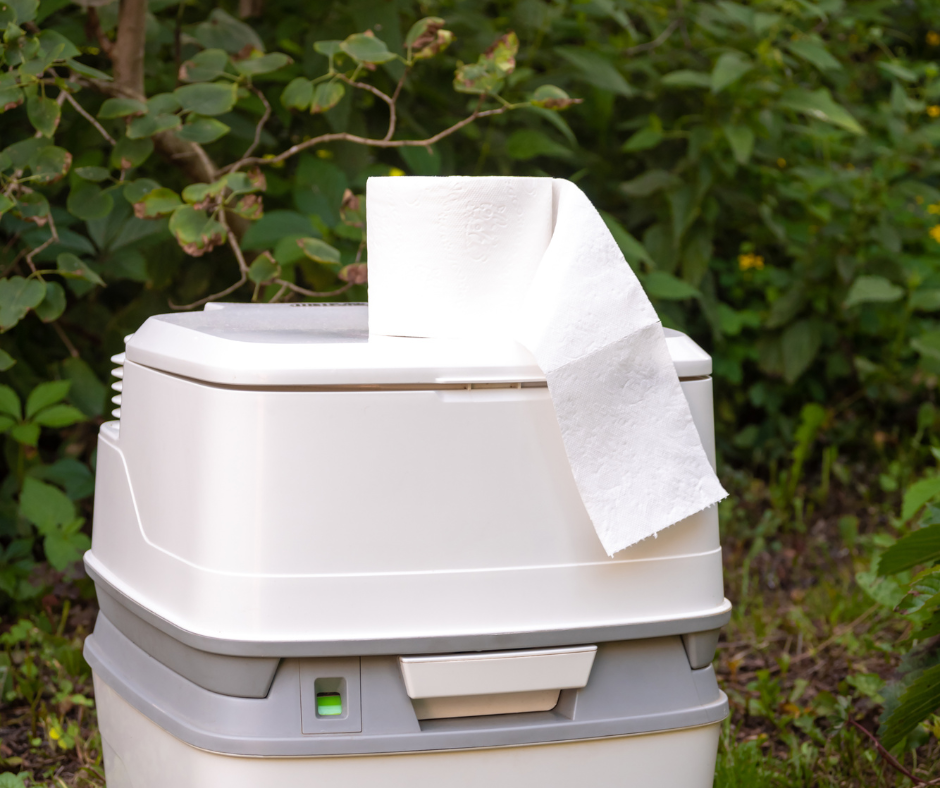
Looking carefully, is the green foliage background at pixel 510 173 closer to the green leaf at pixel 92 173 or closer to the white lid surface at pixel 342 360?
the green leaf at pixel 92 173

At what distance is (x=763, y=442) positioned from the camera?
8.41 feet

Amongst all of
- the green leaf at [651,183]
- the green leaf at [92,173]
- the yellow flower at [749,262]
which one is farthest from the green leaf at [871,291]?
the green leaf at [92,173]

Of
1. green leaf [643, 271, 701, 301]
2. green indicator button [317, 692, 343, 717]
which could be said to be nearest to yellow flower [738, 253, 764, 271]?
green leaf [643, 271, 701, 301]

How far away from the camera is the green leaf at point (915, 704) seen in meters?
1.02

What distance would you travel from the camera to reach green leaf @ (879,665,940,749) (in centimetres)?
102

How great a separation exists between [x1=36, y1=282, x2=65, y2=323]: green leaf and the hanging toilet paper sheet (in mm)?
699

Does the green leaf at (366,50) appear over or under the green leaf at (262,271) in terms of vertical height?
over

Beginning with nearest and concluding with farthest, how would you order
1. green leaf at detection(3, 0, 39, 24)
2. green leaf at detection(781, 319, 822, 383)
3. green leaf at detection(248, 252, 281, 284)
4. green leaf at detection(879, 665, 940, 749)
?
green leaf at detection(879, 665, 940, 749) → green leaf at detection(3, 0, 39, 24) → green leaf at detection(248, 252, 281, 284) → green leaf at detection(781, 319, 822, 383)

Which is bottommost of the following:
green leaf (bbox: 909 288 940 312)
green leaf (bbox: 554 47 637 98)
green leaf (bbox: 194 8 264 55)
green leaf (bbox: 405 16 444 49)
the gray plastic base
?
green leaf (bbox: 909 288 940 312)

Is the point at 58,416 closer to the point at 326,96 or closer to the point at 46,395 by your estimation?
the point at 46,395

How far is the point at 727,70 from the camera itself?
6.39 ft

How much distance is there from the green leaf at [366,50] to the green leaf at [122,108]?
1.07 ft

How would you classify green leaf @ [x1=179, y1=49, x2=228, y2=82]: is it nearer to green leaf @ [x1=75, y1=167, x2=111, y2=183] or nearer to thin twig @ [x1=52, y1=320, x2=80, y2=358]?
green leaf @ [x1=75, y1=167, x2=111, y2=183]

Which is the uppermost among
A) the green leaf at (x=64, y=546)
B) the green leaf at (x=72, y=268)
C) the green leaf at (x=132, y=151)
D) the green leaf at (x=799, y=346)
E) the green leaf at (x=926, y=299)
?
the green leaf at (x=132, y=151)
